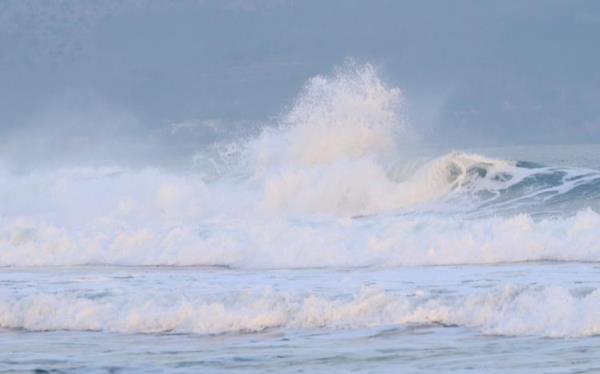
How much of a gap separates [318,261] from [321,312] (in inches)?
220

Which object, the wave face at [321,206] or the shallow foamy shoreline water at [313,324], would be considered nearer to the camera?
the shallow foamy shoreline water at [313,324]

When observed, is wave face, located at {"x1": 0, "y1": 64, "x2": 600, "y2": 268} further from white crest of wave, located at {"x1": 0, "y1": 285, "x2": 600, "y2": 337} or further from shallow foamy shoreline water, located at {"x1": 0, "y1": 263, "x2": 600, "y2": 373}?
white crest of wave, located at {"x1": 0, "y1": 285, "x2": 600, "y2": 337}

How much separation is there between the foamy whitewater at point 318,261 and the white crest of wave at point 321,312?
0.02 m

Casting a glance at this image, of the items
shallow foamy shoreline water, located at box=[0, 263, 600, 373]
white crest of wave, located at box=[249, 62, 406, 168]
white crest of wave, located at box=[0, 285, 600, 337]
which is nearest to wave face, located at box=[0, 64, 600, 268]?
white crest of wave, located at box=[249, 62, 406, 168]

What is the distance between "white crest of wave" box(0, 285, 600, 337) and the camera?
49.1 ft

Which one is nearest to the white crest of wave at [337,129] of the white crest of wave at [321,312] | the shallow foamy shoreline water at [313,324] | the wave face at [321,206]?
the wave face at [321,206]

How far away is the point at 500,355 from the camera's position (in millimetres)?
13719

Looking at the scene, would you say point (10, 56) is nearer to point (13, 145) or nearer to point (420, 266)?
point (13, 145)

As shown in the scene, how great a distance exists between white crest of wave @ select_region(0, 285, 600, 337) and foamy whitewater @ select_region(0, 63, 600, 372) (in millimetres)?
25

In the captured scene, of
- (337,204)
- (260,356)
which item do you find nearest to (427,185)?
(337,204)

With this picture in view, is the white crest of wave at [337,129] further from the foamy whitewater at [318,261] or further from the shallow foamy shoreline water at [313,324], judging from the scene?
the shallow foamy shoreline water at [313,324]

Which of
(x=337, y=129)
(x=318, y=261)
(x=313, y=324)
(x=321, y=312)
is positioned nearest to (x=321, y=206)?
(x=337, y=129)

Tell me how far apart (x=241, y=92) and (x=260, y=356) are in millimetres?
67449

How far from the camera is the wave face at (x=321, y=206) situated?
843 inches
